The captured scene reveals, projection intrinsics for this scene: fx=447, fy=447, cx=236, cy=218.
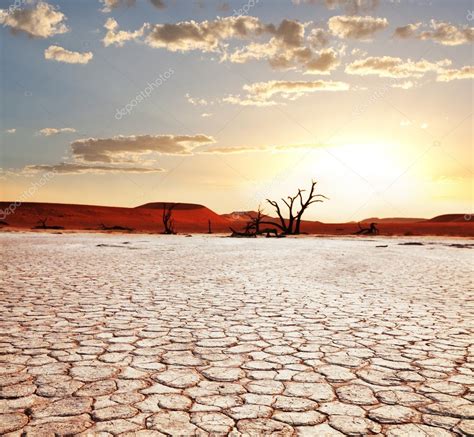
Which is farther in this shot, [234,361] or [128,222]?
[128,222]

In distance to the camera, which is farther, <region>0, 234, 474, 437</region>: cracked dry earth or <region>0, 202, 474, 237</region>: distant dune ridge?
<region>0, 202, 474, 237</region>: distant dune ridge

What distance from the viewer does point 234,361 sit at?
379cm

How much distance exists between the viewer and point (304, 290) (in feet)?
25.7

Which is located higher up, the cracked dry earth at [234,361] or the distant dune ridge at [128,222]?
the distant dune ridge at [128,222]

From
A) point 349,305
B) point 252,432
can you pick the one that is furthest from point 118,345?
point 349,305

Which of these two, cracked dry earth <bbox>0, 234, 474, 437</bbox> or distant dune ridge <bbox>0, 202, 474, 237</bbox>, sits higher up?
distant dune ridge <bbox>0, 202, 474, 237</bbox>

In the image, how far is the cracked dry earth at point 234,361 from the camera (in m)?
2.68

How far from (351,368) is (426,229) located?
175 feet

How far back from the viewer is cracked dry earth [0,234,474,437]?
2680mm

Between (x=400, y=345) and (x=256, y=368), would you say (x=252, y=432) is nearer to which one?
(x=256, y=368)

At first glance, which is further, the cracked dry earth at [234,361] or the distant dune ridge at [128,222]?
the distant dune ridge at [128,222]

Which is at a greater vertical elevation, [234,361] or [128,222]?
[128,222]

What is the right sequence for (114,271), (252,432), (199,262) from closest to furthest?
(252,432) < (114,271) < (199,262)

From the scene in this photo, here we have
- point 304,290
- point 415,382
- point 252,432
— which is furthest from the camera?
point 304,290
